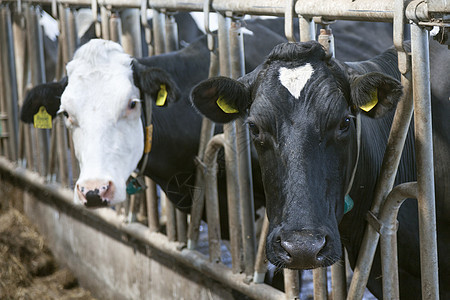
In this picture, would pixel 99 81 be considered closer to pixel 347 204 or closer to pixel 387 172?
pixel 347 204

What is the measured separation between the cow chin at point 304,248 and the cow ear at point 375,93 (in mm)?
508

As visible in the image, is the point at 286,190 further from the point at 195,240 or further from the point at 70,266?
the point at 70,266

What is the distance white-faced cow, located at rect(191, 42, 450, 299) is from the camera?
2355mm

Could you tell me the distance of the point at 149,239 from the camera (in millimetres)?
4523

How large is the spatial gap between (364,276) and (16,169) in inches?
195

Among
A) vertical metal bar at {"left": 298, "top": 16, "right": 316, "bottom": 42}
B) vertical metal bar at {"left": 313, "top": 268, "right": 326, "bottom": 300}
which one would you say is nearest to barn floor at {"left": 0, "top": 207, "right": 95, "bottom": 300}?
vertical metal bar at {"left": 313, "top": 268, "right": 326, "bottom": 300}

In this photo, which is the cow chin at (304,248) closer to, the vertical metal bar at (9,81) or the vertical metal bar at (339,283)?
the vertical metal bar at (339,283)

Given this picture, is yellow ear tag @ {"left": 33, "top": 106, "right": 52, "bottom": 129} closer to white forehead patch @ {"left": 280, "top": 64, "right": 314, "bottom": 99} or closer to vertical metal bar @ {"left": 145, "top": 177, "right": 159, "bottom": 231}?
vertical metal bar @ {"left": 145, "top": 177, "right": 159, "bottom": 231}

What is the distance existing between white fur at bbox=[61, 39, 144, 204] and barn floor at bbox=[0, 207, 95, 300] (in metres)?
2.12

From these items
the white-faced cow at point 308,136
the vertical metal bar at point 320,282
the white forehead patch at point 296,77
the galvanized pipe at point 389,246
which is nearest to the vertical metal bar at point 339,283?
the vertical metal bar at point 320,282

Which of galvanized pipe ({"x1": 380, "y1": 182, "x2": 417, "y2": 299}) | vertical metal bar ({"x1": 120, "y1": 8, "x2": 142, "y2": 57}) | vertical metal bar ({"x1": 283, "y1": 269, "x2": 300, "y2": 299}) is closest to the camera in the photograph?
galvanized pipe ({"x1": 380, "y1": 182, "x2": 417, "y2": 299})

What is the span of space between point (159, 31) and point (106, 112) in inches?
31.1

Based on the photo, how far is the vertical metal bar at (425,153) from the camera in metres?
2.37

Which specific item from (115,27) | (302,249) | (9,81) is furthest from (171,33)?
(9,81)
